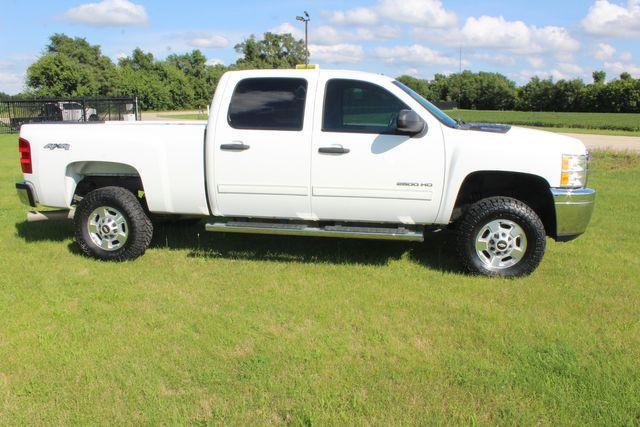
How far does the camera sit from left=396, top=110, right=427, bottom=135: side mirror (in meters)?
4.89

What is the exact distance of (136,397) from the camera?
3.25m

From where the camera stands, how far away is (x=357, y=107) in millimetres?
5301

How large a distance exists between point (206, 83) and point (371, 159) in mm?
68588

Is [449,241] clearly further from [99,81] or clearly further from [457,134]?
[99,81]

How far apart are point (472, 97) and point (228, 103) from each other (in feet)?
282

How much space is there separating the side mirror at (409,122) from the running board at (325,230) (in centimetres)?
97

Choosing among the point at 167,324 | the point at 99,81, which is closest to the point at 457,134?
the point at 167,324

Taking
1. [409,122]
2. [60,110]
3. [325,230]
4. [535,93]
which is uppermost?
[535,93]

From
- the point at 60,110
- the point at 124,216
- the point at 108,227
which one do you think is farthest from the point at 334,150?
the point at 60,110

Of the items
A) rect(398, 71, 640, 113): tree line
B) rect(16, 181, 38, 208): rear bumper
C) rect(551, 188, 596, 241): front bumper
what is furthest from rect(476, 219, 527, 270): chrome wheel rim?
rect(398, 71, 640, 113): tree line

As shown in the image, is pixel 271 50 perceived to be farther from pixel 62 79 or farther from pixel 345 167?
pixel 345 167

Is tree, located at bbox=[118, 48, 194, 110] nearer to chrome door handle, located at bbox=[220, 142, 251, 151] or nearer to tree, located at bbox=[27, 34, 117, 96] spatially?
tree, located at bbox=[27, 34, 117, 96]

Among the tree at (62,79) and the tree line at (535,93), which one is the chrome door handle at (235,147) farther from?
the tree line at (535,93)

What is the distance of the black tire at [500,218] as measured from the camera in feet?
16.8
